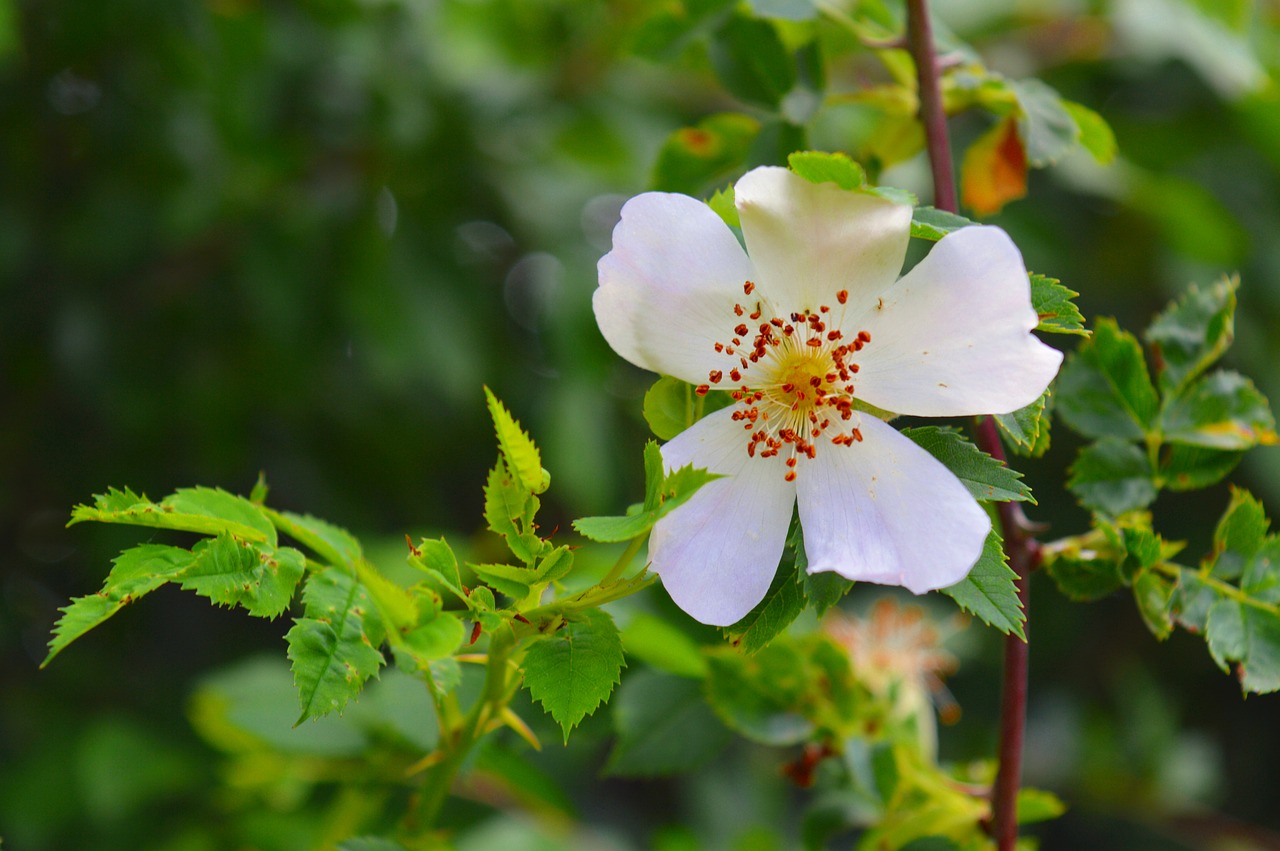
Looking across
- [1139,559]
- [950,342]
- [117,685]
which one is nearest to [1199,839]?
[1139,559]

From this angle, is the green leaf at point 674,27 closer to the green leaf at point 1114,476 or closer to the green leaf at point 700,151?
the green leaf at point 700,151

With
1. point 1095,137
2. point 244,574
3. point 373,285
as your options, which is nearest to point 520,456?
point 244,574

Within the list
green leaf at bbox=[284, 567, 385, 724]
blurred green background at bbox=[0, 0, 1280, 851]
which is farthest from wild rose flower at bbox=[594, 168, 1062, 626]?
blurred green background at bbox=[0, 0, 1280, 851]

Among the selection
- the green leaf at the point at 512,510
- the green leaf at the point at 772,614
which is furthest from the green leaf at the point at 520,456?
the green leaf at the point at 772,614

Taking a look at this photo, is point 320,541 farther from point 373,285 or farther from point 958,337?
point 373,285

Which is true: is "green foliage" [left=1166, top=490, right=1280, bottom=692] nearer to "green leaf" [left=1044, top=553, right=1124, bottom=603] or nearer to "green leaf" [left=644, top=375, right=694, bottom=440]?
"green leaf" [left=1044, top=553, right=1124, bottom=603]

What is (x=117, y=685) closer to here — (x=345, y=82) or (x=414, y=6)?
(x=345, y=82)
